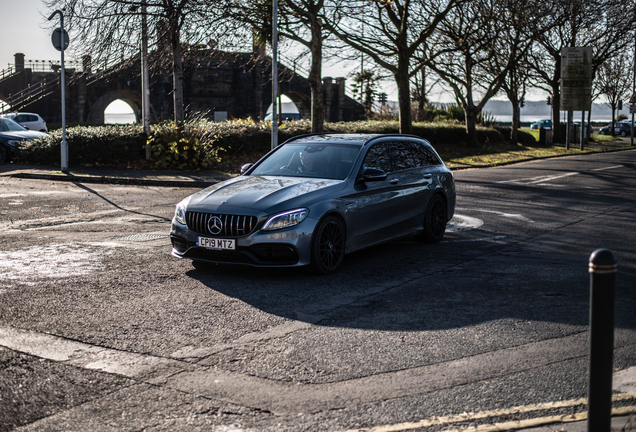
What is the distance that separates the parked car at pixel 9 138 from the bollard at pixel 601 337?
23299 millimetres

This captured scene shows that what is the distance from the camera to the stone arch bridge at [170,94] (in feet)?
171

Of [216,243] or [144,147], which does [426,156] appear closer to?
[216,243]

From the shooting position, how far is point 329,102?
60.6m

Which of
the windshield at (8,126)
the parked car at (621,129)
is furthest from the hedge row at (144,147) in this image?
the parked car at (621,129)

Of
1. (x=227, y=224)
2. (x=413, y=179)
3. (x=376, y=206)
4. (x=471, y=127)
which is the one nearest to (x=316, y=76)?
(x=471, y=127)

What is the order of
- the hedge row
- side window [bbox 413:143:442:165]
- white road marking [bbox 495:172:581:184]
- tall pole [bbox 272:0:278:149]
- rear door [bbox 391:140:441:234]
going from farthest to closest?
tall pole [bbox 272:0:278:149], the hedge row, white road marking [bbox 495:172:581:184], side window [bbox 413:143:442:165], rear door [bbox 391:140:441:234]

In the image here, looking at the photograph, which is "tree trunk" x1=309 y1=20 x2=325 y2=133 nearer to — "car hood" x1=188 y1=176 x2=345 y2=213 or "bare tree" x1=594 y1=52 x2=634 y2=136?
"car hood" x1=188 y1=176 x2=345 y2=213

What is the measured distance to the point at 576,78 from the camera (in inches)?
1454

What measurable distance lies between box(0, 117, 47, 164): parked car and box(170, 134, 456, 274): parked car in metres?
17.2

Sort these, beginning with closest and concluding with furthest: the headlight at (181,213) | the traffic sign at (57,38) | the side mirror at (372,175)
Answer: the headlight at (181,213) → the side mirror at (372,175) → the traffic sign at (57,38)

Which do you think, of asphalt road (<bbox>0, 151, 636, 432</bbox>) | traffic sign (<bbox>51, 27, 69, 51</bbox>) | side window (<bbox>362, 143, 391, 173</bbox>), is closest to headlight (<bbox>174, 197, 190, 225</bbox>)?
asphalt road (<bbox>0, 151, 636, 432</bbox>)

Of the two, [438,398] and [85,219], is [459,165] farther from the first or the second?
[438,398]

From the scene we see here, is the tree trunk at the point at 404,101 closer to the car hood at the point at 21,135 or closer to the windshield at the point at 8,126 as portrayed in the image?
the car hood at the point at 21,135

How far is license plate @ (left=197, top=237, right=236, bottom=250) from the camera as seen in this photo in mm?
7047
